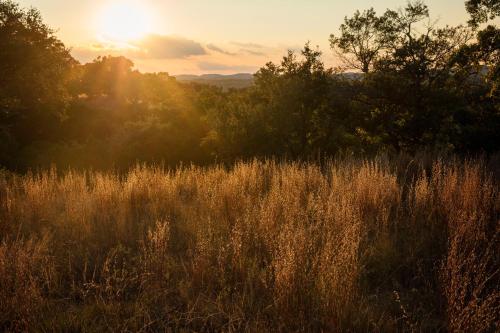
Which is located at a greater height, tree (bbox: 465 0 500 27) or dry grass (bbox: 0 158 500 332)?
tree (bbox: 465 0 500 27)

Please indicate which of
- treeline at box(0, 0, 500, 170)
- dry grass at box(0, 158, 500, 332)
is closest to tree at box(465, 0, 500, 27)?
treeline at box(0, 0, 500, 170)

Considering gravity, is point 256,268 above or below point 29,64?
below

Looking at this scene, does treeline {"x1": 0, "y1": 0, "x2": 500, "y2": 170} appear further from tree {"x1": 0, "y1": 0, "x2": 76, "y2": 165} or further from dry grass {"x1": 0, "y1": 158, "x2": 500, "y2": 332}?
dry grass {"x1": 0, "y1": 158, "x2": 500, "y2": 332}

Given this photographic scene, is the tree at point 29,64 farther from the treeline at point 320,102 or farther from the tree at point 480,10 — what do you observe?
the tree at point 480,10

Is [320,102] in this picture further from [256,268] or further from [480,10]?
[256,268]

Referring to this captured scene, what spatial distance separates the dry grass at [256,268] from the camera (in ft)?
12.1

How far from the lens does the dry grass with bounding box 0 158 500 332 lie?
367cm

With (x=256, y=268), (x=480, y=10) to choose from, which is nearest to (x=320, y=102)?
(x=480, y=10)

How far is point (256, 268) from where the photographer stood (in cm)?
474

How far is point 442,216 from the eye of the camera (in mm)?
6141

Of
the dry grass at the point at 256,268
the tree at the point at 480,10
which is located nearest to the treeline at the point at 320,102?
the tree at the point at 480,10

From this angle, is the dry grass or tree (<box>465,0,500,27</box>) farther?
tree (<box>465,0,500,27</box>)

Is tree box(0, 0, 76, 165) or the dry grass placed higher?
tree box(0, 0, 76, 165)

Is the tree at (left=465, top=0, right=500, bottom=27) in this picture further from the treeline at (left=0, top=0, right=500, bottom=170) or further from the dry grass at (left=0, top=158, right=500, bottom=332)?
the dry grass at (left=0, top=158, right=500, bottom=332)
